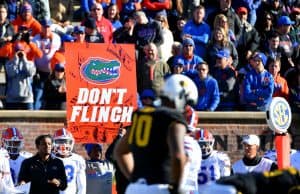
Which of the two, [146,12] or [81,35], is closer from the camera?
[81,35]

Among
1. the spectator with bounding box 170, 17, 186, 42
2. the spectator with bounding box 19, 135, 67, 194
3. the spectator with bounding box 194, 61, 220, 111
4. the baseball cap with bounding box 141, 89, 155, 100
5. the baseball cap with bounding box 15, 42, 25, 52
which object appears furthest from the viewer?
the spectator with bounding box 170, 17, 186, 42

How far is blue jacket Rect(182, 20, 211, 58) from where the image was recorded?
1786cm

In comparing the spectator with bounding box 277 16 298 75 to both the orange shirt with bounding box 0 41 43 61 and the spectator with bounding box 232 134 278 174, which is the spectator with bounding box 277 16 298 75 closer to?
the spectator with bounding box 232 134 278 174

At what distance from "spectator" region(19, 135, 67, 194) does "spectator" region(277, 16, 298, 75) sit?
4460 mm

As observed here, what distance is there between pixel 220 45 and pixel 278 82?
102cm

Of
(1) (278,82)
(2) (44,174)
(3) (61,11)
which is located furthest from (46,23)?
(2) (44,174)

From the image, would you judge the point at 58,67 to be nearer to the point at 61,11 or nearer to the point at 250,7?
the point at 61,11

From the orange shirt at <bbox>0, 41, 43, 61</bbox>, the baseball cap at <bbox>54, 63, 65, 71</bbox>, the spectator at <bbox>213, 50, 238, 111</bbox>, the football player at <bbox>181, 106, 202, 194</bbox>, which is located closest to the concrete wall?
the spectator at <bbox>213, 50, 238, 111</bbox>

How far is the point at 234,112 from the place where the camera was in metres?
17.3

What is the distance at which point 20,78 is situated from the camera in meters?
17.0

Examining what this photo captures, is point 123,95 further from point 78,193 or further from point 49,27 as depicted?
point 49,27

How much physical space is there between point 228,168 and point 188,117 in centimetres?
182

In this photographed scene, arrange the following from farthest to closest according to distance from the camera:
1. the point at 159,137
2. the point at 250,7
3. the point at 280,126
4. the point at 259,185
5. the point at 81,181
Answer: the point at 250,7 → the point at 81,181 → the point at 280,126 → the point at 159,137 → the point at 259,185

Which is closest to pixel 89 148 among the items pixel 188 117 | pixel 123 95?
pixel 123 95
